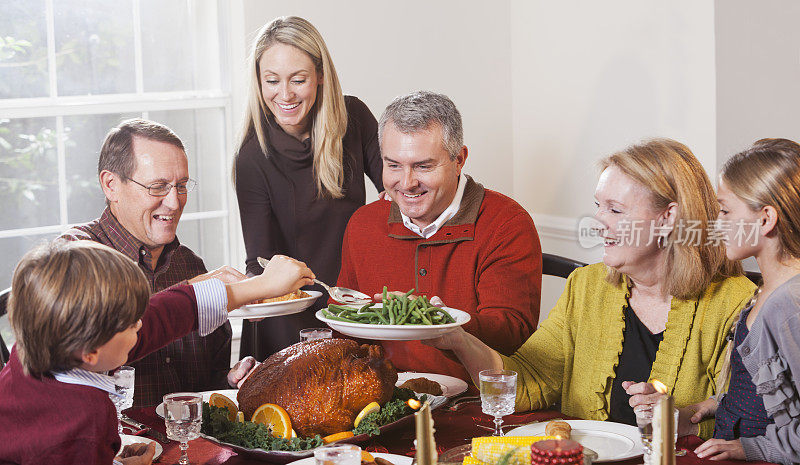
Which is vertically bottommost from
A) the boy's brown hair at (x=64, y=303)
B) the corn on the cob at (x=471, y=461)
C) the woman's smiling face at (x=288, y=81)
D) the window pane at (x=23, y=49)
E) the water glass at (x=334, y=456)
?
the corn on the cob at (x=471, y=461)

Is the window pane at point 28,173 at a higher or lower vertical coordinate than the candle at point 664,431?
higher

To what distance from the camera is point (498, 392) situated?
194cm

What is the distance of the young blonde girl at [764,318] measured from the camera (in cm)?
192

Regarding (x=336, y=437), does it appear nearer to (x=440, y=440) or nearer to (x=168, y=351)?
(x=440, y=440)

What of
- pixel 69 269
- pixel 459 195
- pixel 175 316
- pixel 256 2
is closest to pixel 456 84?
pixel 256 2

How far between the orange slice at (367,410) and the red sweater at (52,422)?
511 mm

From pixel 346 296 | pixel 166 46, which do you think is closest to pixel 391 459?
pixel 346 296

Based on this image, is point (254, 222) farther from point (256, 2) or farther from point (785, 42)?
point (785, 42)

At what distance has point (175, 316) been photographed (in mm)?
2049

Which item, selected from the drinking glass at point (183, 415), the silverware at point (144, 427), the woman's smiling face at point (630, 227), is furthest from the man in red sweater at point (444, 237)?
the drinking glass at point (183, 415)

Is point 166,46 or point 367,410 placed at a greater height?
point 166,46

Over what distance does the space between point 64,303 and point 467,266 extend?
144cm

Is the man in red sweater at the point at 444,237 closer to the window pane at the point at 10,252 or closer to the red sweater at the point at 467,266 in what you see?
the red sweater at the point at 467,266

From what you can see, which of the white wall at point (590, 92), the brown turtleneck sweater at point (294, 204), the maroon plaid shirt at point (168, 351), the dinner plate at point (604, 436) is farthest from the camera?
the white wall at point (590, 92)
